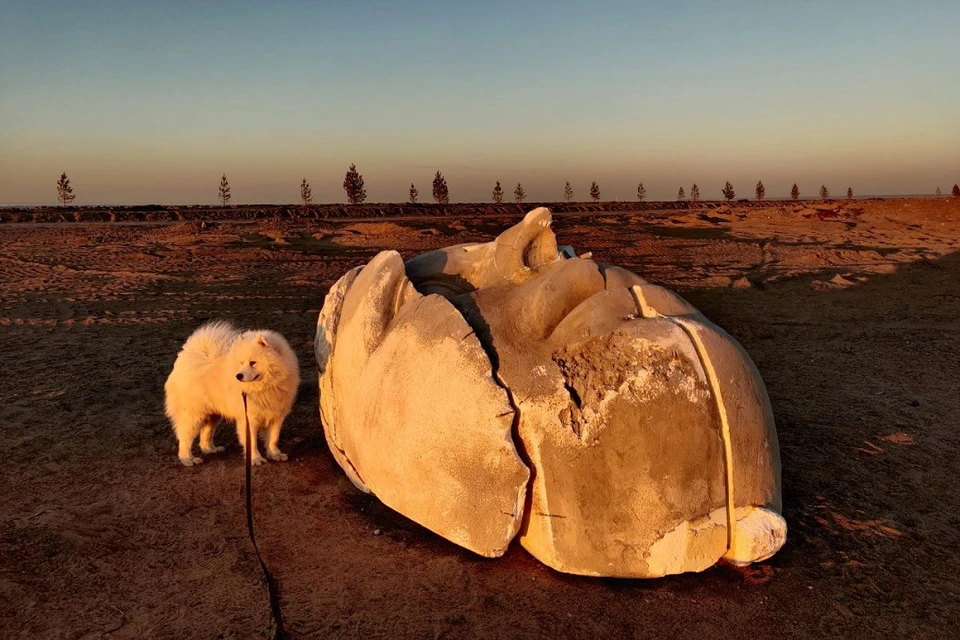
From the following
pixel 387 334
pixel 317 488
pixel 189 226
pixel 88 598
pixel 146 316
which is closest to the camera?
pixel 88 598

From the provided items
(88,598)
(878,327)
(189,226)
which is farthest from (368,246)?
(88,598)

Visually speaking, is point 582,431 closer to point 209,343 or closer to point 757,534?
point 757,534

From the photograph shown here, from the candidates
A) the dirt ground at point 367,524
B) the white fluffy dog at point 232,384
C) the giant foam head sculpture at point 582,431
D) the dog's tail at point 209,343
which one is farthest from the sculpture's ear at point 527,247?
the dog's tail at point 209,343

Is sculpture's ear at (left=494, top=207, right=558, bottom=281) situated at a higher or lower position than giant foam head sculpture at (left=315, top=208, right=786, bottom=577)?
higher

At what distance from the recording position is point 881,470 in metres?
6.13

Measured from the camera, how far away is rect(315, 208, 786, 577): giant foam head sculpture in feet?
13.4

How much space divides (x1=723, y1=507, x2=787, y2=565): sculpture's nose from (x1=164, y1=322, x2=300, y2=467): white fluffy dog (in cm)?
415

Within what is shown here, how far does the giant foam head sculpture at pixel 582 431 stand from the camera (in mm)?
4070

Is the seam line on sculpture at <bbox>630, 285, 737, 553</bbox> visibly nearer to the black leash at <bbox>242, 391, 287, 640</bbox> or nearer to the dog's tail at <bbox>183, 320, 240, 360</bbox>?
the black leash at <bbox>242, 391, 287, 640</bbox>

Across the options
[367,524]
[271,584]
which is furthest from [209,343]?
[271,584]

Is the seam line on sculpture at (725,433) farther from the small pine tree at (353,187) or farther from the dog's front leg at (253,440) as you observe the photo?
the small pine tree at (353,187)

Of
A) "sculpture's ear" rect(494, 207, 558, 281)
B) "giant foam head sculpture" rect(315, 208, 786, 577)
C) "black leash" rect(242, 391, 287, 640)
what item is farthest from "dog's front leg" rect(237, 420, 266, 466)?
"sculpture's ear" rect(494, 207, 558, 281)

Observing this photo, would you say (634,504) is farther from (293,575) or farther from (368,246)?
(368,246)

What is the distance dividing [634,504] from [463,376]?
1386mm
